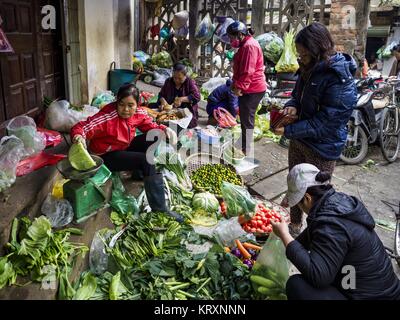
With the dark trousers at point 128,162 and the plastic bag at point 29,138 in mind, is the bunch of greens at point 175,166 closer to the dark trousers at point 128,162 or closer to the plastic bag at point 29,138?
the dark trousers at point 128,162

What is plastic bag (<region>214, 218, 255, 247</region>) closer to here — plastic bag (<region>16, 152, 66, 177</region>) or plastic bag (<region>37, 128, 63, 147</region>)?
plastic bag (<region>16, 152, 66, 177</region>)

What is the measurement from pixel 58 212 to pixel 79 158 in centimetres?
50

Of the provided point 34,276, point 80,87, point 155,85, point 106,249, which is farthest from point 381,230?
point 155,85

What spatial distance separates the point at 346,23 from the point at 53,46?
19.6 ft

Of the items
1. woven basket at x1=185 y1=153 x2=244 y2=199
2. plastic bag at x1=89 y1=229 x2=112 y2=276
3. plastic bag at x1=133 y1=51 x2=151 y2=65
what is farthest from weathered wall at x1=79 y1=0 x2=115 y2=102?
plastic bag at x1=89 y1=229 x2=112 y2=276

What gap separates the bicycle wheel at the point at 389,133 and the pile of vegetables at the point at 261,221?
3364 mm

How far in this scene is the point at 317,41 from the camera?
2.92 metres

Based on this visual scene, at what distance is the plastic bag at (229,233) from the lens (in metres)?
3.44

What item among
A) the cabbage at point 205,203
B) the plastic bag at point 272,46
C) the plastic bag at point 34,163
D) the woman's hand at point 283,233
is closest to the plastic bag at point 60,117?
the plastic bag at point 34,163

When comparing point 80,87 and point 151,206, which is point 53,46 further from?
point 151,206

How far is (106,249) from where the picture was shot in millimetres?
3000

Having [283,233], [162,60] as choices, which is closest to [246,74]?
[283,233]

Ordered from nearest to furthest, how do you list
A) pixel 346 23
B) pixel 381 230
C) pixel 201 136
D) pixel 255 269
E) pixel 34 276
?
pixel 34 276, pixel 255 269, pixel 381 230, pixel 201 136, pixel 346 23

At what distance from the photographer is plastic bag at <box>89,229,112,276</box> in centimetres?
291
